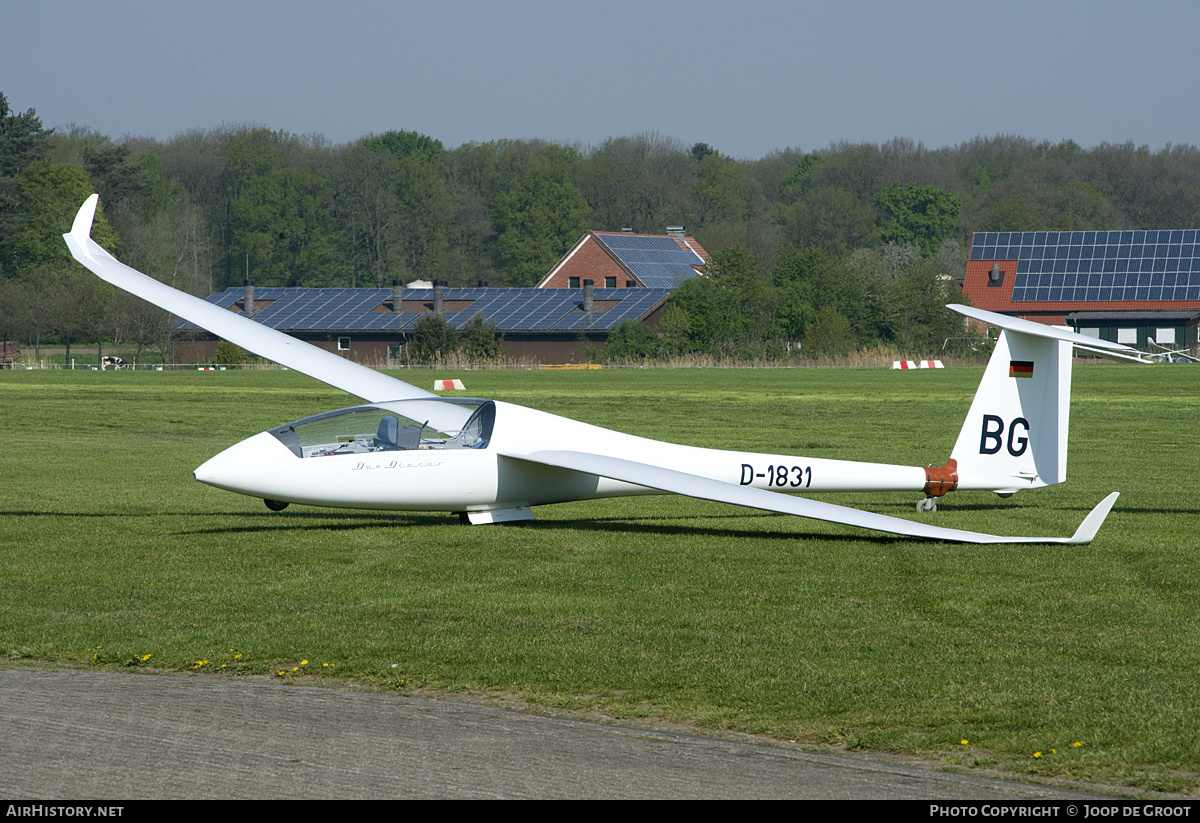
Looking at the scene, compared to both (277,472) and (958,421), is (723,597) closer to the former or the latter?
(277,472)

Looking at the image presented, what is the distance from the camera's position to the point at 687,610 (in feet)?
33.5

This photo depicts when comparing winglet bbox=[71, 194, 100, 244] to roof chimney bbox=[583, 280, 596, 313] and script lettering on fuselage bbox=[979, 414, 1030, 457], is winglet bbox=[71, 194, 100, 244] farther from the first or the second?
roof chimney bbox=[583, 280, 596, 313]

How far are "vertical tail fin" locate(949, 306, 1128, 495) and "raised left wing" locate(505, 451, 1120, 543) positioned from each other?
6.90 ft

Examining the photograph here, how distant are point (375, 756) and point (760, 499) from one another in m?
6.98

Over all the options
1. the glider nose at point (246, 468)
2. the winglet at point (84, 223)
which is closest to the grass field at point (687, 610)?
the glider nose at point (246, 468)

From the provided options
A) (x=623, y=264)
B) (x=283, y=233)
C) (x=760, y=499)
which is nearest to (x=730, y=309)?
(x=623, y=264)

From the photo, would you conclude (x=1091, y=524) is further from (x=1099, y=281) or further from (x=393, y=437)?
(x=1099, y=281)

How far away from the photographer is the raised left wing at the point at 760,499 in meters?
12.5

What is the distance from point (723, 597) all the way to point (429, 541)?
404 cm

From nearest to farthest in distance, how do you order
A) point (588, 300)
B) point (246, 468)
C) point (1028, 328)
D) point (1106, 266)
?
point (246, 468) < point (1028, 328) < point (588, 300) < point (1106, 266)

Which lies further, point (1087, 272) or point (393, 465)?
point (1087, 272)

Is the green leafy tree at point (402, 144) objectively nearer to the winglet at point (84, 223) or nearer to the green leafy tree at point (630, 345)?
the green leafy tree at point (630, 345)

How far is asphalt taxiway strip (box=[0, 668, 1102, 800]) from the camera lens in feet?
19.6

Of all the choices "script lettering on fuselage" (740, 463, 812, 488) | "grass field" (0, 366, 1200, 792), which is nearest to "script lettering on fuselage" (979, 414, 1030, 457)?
"grass field" (0, 366, 1200, 792)
